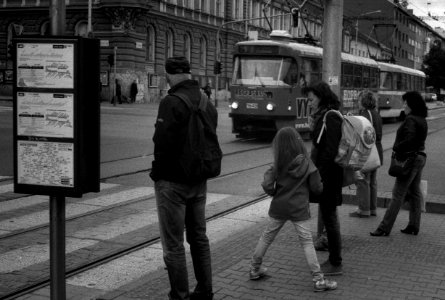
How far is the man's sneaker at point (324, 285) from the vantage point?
5.73 meters

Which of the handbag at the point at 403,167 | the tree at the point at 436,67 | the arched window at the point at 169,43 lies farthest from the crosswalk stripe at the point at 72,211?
the tree at the point at 436,67

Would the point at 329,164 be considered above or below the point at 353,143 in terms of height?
below

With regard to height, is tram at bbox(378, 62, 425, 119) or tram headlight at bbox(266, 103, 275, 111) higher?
tram at bbox(378, 62, 425, 119)

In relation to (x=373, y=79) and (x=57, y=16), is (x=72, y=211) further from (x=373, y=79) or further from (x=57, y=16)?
(x=373, y=79)

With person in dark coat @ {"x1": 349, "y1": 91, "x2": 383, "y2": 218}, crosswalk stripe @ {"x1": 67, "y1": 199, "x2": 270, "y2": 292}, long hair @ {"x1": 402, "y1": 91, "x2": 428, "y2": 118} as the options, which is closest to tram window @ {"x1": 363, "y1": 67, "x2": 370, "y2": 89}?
person in dark coat @ {"x1": 349, "y1": 91, "x2": 383, "y2": 218}

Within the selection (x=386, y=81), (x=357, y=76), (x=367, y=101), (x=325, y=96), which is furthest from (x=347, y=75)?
(x=325, y=96)

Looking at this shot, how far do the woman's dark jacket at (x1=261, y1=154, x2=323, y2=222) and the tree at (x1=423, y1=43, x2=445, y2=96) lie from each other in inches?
Result: 3763

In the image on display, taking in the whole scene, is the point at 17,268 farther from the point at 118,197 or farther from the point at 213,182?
the point at 213,182

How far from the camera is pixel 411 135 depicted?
770 cm

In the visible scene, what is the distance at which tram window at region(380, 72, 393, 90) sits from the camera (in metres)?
34.1

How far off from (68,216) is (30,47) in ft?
16.6

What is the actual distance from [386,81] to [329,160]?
1173 inches

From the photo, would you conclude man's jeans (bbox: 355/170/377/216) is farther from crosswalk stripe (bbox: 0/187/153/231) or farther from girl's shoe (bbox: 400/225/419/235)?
crosswalk stripe (bbox: 0/187/153/231)

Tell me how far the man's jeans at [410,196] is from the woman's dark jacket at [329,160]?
1696mm
